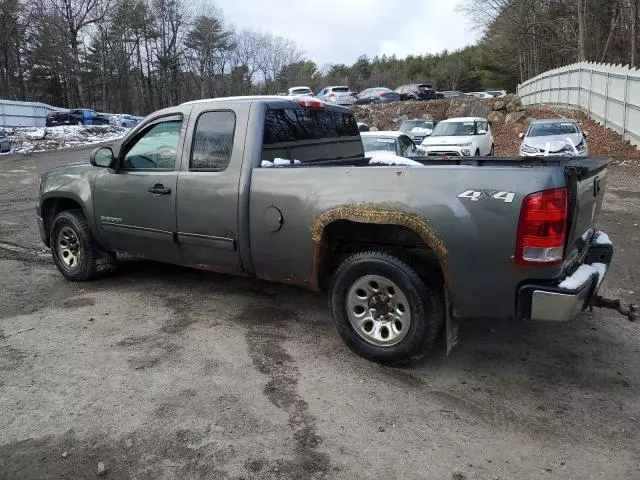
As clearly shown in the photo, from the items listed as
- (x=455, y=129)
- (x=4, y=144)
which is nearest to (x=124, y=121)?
(x=4, y=144)

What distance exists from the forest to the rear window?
40.1 m

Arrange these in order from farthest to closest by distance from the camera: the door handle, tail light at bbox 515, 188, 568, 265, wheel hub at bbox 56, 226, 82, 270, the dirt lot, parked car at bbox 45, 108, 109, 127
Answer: parked car at bbox 45, 108, 109, 127 < wheel hub at bbox 56, 226, 82, 270 < the door handle < tail light at bbox 515, 188, 568, 265 < the dirt lot

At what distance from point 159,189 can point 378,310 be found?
235 centimetres

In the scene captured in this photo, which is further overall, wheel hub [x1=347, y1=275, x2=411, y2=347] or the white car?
the white car

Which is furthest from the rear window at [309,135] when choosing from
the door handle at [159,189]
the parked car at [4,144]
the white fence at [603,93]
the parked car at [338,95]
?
the parked car at [338,95]

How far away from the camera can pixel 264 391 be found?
141 inches

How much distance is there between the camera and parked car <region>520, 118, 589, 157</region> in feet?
50.0

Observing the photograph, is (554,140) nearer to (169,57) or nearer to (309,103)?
(309,103)

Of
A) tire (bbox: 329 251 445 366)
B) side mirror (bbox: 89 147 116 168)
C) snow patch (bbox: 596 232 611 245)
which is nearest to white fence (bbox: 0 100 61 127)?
side mirror (bbox: 89 147 116 168)

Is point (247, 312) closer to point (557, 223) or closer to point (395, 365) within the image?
point (395, 365)

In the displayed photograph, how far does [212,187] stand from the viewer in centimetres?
456

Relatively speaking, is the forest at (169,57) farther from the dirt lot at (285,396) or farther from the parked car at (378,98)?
the dirt lot at (285,396)

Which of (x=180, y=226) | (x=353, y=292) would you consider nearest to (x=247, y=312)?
(x=180, y=226)

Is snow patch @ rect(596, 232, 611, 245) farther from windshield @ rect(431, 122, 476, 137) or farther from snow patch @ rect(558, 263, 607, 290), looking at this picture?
windshield @ rect(431, 122, 476, 137)
